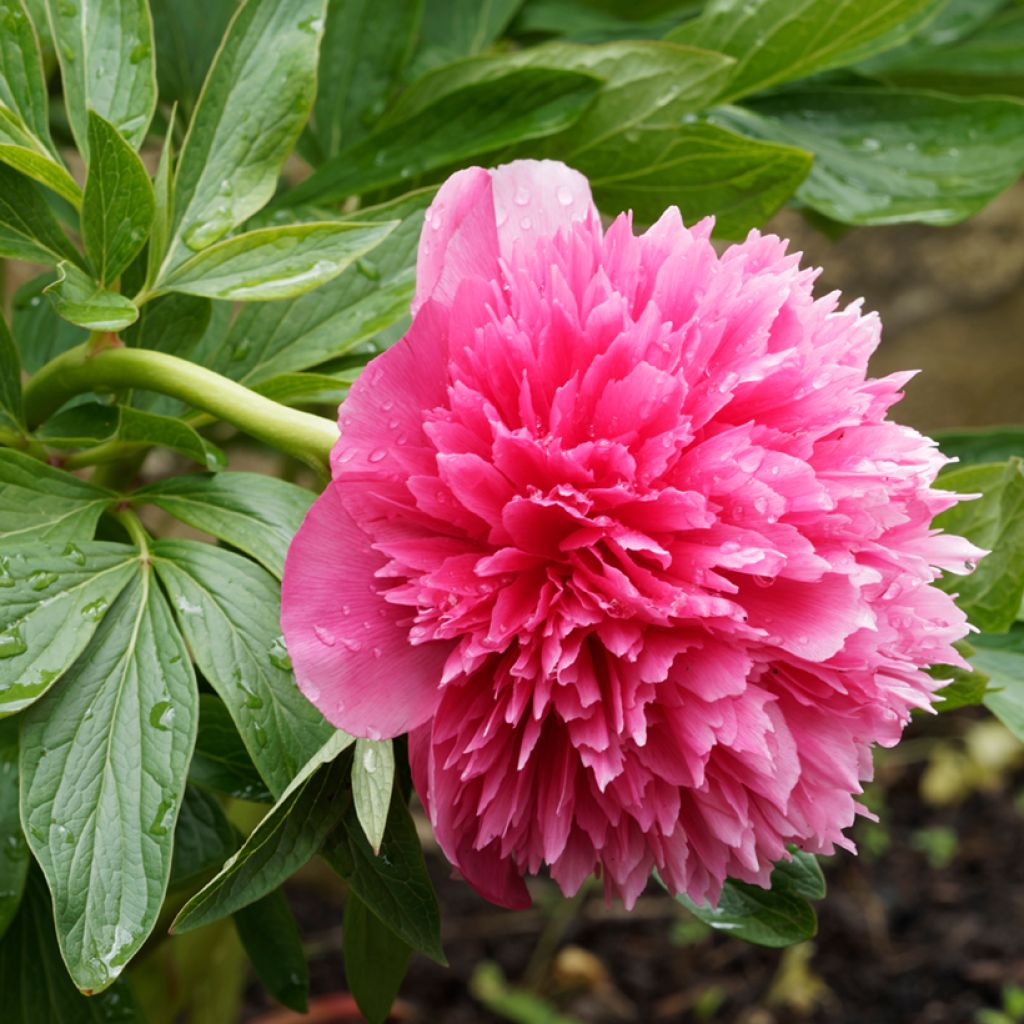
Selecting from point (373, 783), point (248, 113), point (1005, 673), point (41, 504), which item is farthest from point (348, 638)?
point (1005, 673)

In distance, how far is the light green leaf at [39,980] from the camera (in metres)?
0.64

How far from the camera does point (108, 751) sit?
19.1 inches

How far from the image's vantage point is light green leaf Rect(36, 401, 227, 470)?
1.77ft

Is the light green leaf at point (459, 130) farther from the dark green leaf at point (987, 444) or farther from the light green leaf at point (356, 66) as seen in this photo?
the dark green leaf at point (987, 444)

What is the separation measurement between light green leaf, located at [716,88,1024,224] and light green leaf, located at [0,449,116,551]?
468mm

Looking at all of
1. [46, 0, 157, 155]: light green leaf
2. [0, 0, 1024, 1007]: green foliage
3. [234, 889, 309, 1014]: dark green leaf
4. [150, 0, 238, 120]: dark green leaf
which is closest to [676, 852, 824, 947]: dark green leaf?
[0, 0, 1024, 1007]: green foliage

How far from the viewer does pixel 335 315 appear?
2.05ft

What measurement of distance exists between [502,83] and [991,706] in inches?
16.2

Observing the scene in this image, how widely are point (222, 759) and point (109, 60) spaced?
33 cm

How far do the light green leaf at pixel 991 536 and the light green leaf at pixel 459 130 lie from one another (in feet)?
0.92

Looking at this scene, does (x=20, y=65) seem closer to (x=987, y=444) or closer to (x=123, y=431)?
(x=123, y=431)

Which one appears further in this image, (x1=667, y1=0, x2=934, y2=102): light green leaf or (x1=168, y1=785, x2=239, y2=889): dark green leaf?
(x1=667, y1=0, x2=934, y2=102): light green leaf

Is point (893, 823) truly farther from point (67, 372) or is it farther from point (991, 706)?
point (67, 372)

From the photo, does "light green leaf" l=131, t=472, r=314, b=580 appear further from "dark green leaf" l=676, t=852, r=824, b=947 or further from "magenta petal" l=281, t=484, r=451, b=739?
"dark green leaf" l=676, t=852, r=824, b=947
